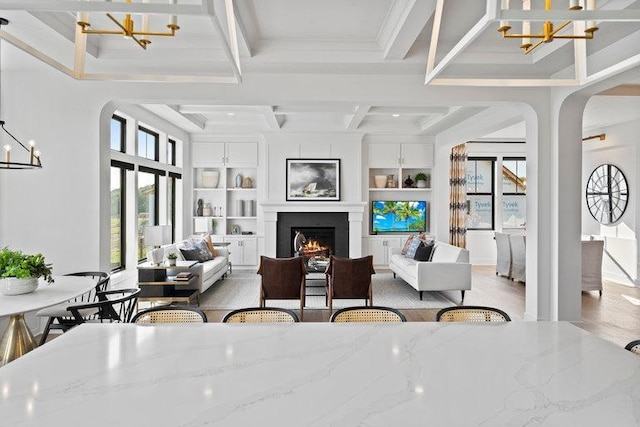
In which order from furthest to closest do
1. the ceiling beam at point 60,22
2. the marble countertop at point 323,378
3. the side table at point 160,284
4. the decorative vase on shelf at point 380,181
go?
1. the decorative vase on shelf at point 380,181
2. the side table at point 160,284
3. the ceiling beam at point 60,22
4. the marble countertop at point 323,378

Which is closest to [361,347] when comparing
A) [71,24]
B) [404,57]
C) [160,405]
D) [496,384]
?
[496,384]

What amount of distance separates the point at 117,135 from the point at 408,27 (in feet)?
14.5

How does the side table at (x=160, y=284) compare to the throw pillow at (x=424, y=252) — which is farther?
the throw pillow at (x=424, y=252)

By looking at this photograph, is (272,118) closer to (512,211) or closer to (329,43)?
(329,43)

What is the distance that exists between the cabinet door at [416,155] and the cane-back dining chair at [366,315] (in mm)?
6572

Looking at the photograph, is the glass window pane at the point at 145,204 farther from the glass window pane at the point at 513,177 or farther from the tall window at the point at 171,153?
the glass window pane at the point at 513,177

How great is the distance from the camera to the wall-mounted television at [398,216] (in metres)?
8.78

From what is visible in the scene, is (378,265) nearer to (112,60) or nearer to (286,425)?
(112,60)

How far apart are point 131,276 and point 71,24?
3.61 m

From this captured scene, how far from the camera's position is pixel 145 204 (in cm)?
688

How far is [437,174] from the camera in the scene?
8633 mm

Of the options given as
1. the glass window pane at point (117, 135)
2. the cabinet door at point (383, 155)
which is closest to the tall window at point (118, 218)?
the glass window pane at point (117, 135)

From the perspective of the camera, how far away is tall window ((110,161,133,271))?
5852 millimetres

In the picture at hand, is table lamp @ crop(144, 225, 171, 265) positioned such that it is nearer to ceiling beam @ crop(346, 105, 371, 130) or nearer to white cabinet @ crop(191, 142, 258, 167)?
white cabinet @ crop(191, 142, 258, 167)
